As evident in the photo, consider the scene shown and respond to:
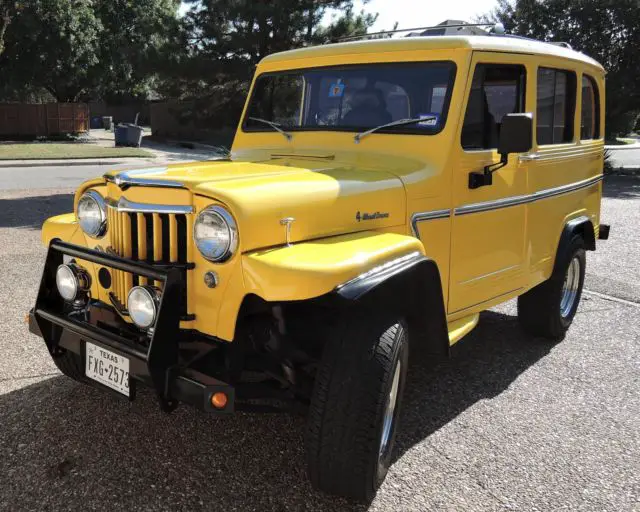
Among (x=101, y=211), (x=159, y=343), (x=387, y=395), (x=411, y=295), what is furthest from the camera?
(x=101, y=211)

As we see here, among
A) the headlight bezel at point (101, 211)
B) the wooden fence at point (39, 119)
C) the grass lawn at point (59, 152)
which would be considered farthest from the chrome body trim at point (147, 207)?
the wooden fence at point (39, 119)

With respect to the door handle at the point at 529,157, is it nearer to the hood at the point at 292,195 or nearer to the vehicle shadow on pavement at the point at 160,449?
the hood at the point at 292,195

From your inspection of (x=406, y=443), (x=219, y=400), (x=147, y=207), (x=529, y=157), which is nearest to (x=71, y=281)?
(x=147, y=207)

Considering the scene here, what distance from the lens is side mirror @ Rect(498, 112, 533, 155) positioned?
3215mm

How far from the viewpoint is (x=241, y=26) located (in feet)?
50.6

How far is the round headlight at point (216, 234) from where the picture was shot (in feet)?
8.32

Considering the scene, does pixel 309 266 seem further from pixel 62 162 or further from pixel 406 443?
pixel 62 162

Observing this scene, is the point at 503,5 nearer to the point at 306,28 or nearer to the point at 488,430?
the point at 306,28

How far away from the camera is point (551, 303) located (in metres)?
4.71

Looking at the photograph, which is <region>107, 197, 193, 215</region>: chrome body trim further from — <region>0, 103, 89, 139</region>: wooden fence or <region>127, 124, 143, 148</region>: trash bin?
<region>0, 103, 89, 139</region>: wooden fence

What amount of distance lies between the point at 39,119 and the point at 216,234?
97.4 ft

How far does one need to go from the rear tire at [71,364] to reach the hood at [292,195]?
93 centimetres

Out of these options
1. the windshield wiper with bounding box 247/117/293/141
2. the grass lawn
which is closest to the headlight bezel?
the windshield wiper with bounding box 247/117/293/141

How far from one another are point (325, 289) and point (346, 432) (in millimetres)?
625
